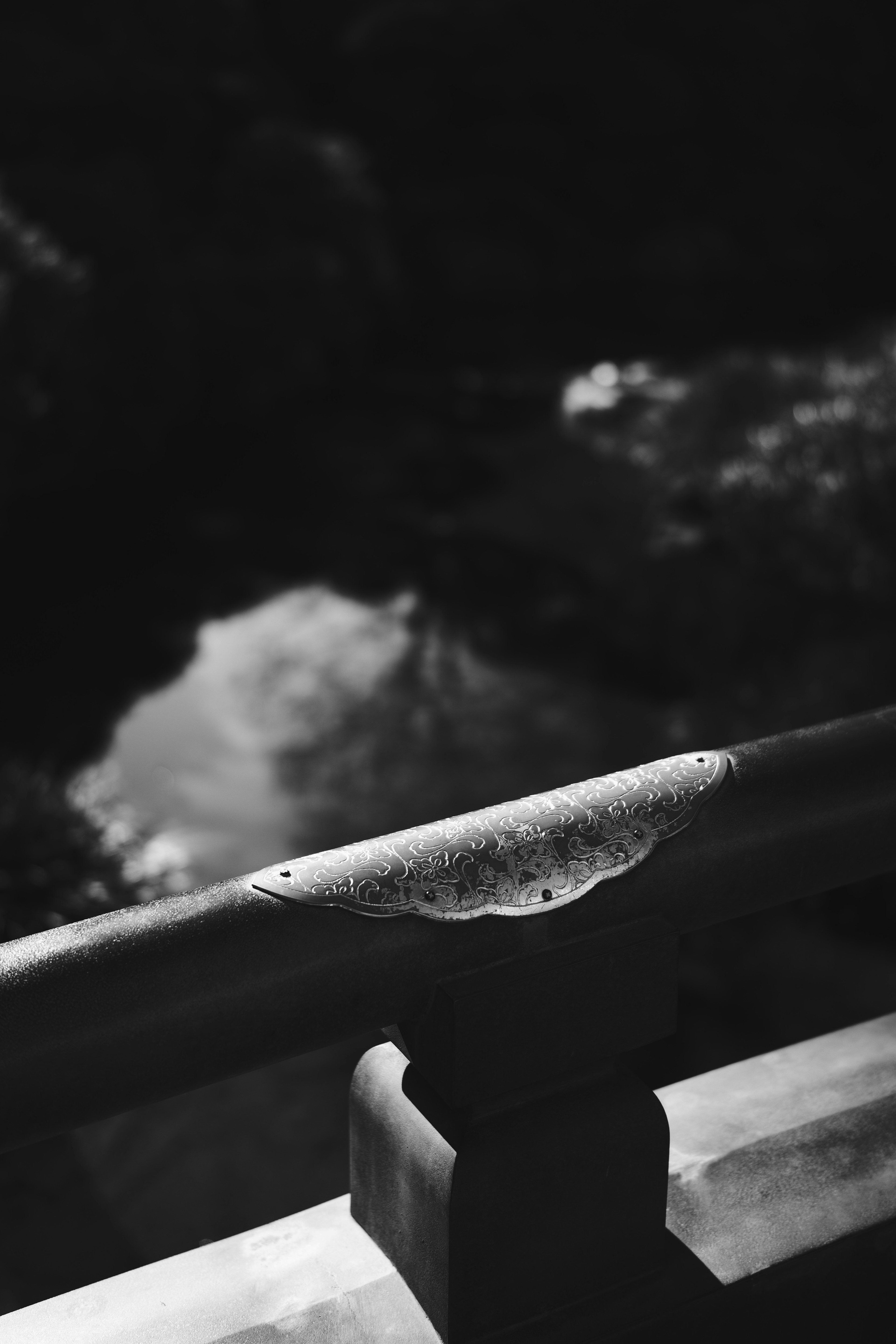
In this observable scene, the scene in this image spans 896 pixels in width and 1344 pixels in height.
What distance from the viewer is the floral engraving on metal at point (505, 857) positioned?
1.30 metres

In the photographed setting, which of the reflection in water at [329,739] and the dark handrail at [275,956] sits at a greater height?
the reflection in water at [329,739]

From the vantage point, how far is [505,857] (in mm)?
1343

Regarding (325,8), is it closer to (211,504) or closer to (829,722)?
(211,504)

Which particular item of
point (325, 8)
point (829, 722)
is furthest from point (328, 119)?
point (829, 722)

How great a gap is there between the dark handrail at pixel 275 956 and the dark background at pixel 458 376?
265 cm

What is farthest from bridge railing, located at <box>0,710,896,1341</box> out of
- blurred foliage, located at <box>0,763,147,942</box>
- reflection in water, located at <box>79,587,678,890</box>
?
reflection in water, located at <box>79,587,678,890</box>

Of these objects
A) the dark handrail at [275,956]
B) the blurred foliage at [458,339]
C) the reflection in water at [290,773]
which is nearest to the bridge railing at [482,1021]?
the dark handrail at [275,956]

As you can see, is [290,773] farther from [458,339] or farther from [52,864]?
[458,339]

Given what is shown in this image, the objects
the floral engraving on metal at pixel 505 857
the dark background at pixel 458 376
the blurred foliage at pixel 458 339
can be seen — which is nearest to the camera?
the floral engraving on metal at pixel 505 857

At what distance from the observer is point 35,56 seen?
1145cm

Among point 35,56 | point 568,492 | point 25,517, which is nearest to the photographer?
point 25,517

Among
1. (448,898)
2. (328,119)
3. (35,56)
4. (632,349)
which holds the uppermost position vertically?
(328,119)

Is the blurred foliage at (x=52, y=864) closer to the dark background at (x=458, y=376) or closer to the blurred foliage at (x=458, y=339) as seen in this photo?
the dark background at (x=458, y=376)

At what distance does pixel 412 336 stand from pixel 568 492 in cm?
532
